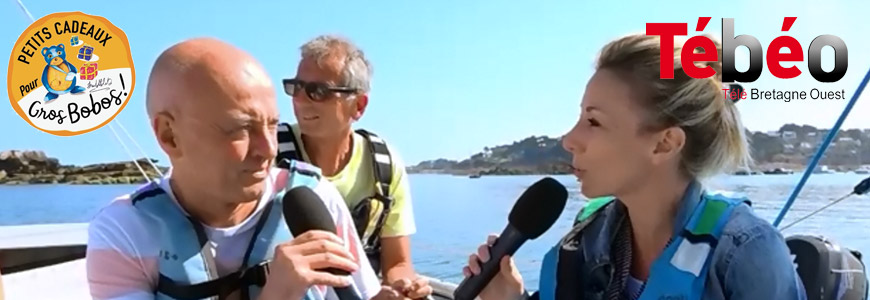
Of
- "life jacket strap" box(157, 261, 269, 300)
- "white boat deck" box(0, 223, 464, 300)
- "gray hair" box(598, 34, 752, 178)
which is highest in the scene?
"gray hair" box(598, 34, 752, 178)

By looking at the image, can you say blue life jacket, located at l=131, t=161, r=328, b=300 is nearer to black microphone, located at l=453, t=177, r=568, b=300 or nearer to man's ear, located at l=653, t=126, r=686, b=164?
black microphone, located at l=453, t=177, r=568, b=300

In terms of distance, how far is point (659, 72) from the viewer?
1.50 meters

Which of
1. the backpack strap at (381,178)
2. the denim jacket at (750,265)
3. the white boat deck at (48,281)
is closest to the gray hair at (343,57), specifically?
the backpack strap at (381,178)

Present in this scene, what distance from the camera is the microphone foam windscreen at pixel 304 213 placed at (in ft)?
4.60

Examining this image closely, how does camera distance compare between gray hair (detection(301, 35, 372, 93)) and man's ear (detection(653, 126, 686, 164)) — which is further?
gray hair (detection(301, 35, 372, 93))

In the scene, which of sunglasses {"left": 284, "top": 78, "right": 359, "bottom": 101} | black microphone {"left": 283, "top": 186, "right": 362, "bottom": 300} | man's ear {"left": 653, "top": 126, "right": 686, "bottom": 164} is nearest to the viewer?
black microphone {"left": 283, "top": 186, "right": 362, "bottom": 300}

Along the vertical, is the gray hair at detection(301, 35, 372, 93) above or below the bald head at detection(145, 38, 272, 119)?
below

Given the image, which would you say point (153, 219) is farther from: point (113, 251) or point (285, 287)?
point (285, 287)

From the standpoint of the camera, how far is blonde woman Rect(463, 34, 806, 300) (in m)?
1.41

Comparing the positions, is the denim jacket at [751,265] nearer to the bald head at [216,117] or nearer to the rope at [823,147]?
the bald head at [216,117]

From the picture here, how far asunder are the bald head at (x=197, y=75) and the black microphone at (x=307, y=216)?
8.0 inches

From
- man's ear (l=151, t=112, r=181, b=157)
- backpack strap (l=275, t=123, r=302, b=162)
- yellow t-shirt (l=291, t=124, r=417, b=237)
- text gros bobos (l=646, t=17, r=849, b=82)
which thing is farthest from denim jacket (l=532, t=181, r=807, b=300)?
backpack strap (l=275, t=123, r=302, b=162)

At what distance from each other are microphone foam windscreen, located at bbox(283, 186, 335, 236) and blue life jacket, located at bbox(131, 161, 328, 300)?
0.34 ft

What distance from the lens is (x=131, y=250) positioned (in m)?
1.45
